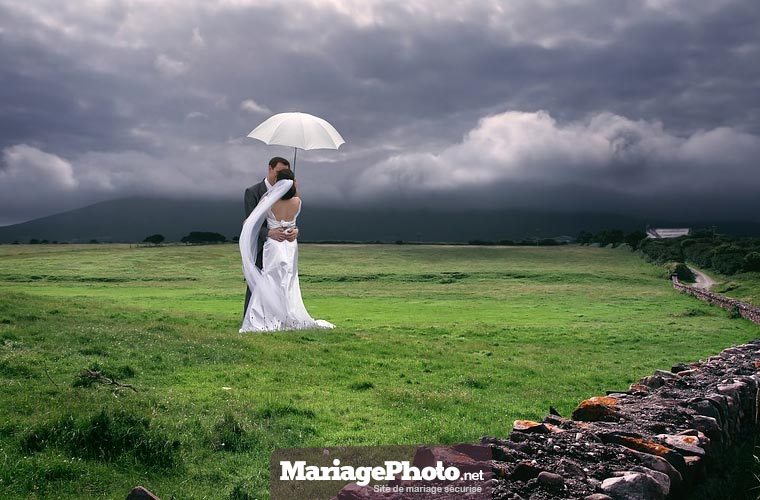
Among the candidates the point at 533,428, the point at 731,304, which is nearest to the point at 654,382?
the point at 533,428

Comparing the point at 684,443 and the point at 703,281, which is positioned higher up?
the point at 684,443

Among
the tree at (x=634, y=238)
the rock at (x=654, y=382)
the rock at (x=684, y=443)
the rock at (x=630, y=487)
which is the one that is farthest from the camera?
the tree at (x=634, y=238)

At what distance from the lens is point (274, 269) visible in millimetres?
22750

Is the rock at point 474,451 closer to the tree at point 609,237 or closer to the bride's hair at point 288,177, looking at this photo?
the bride's hair at point 288,177

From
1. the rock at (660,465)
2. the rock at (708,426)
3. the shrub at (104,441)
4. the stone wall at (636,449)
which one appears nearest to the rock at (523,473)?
the stone wall at (636,449)

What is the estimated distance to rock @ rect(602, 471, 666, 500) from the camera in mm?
5285

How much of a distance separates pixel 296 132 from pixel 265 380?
11303mm

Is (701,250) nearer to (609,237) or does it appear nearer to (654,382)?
(609,237)

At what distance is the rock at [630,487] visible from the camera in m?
5.29

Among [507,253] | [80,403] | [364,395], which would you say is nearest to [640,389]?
[364,395]

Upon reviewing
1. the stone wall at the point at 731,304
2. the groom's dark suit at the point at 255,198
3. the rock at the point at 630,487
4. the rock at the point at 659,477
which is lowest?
the stone wall at the point at 731,304

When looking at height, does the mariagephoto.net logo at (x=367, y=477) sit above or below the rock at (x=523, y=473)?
above

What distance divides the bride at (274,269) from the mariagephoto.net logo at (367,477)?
1726 centimetres

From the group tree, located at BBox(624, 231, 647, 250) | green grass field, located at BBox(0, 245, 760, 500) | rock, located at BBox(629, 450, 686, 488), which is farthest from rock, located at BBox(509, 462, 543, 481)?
tree, located at BBox(624, 231, 647, 250)
